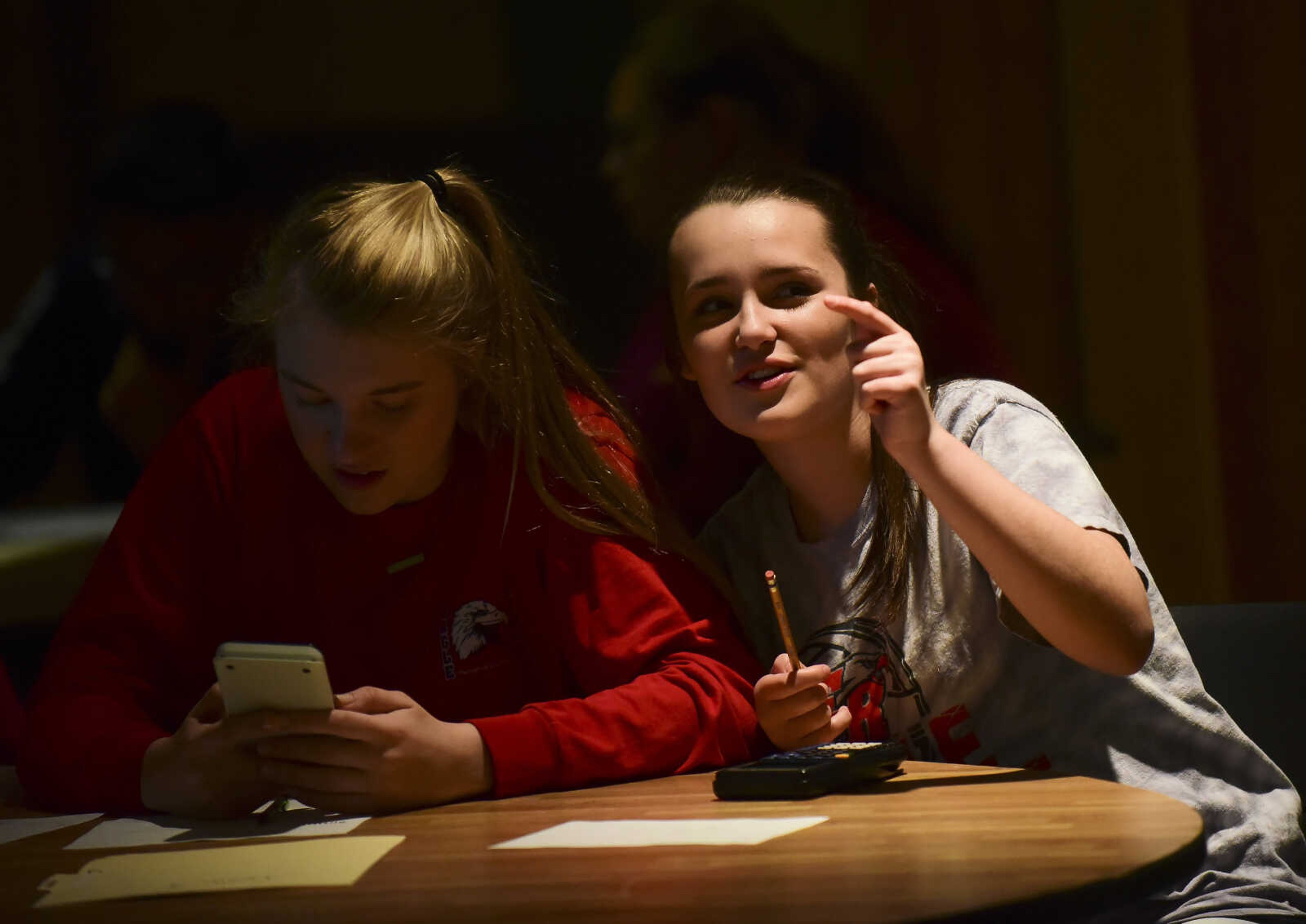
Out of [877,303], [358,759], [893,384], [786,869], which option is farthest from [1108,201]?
[786,869]

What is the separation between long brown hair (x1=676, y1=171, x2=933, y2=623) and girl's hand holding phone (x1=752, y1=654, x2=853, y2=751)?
0.16 meters

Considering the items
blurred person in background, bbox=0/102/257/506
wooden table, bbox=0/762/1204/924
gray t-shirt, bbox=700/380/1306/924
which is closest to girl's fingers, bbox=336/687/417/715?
wooden table, bbox=0/762/1204/924

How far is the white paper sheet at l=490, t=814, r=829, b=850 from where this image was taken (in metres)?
1.03

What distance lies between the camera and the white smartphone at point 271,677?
1160 mm

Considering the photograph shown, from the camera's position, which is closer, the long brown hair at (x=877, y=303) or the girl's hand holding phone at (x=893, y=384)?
the girl's hand holding phone at (x=893, y=384)

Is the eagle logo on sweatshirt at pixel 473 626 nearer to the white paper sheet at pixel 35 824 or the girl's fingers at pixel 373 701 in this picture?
the girl's fingers at pixel 373 701

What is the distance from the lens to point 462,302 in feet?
4.85

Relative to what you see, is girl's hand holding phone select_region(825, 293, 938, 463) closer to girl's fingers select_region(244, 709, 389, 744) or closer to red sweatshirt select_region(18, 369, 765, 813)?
red sweatshirt select_region(18, 369, 765, 813)

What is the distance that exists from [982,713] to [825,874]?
572 millimetres

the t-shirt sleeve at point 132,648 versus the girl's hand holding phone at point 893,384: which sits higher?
the girl's hand holding phone at point 893,384

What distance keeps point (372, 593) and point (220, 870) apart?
0.53 meters

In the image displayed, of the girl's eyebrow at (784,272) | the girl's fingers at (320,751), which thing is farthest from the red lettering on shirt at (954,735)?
the girl's fingers at (320,751)

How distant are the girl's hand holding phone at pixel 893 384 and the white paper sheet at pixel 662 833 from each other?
341 mm

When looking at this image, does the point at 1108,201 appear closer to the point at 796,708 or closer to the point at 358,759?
the point at 796,708
